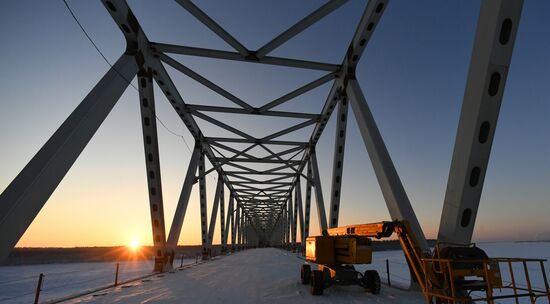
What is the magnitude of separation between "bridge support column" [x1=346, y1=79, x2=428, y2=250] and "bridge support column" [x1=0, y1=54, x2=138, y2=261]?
1012 centimetres

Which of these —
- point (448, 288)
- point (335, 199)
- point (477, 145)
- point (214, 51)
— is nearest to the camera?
point (448, 288)

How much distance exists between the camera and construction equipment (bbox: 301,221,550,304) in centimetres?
566

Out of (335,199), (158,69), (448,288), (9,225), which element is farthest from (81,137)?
(335,199)

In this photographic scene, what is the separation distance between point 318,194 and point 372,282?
54.3ft

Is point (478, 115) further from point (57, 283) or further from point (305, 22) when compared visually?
point (57, 283)

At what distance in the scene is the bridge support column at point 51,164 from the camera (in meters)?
6.71

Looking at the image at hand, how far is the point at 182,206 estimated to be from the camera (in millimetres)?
18969

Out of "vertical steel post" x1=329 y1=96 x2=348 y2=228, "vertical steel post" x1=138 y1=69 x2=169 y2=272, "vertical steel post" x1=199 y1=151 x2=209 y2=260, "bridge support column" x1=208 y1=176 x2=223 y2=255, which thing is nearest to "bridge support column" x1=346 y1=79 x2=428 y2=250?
"vertical steel post" x1=329 y1=96 x2=348 y2=228

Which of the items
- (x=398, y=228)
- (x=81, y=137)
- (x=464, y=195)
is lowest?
(x=398, y=228)

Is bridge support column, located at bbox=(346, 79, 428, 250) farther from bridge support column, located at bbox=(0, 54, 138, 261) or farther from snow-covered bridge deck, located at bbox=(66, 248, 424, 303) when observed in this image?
bridge support column, located at bbox=(0, 54, 138, 261)

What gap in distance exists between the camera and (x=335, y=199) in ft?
63.2

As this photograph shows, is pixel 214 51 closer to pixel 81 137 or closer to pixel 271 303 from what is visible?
pixel 81 137

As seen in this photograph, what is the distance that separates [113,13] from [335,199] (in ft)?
51.7

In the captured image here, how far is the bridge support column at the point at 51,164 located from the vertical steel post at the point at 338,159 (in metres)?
12.3
